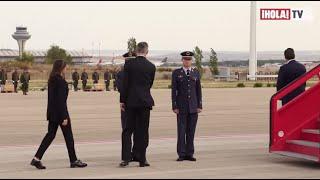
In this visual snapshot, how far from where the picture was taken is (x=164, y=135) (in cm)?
1434

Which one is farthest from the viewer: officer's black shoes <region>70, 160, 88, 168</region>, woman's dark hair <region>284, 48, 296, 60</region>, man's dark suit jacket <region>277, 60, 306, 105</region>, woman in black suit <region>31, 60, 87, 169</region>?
woman's dark hair <region>284, 48, 296, 60</region>

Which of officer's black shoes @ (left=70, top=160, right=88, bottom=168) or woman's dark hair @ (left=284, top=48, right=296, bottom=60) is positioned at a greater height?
woman's dark hair @ (left=284, top=48, right=296, bottom=60)

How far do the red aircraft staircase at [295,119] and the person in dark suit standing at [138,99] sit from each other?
204 cm

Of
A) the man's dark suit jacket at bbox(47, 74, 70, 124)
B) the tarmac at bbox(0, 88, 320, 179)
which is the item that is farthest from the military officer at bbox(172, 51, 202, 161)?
the man's dark suit jacket at bbox(47, 74, 70, 124)

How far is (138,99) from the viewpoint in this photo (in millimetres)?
9617

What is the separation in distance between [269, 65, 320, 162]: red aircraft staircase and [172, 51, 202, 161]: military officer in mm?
1265

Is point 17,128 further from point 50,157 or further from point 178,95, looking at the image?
point 178,95

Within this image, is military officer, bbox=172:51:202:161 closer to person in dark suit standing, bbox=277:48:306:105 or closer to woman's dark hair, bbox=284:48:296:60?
person in dark suit standing, bbox=277:48:306:105

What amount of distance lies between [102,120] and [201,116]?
3260 mm

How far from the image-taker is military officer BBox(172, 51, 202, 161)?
1039 centimetres

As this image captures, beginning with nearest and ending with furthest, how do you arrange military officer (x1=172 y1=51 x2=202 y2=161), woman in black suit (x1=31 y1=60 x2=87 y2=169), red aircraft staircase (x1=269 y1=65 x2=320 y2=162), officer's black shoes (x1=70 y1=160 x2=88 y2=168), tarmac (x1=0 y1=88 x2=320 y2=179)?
1. tarmac (x1=0 y1=88 x2=320 y2=179)
2. woman in black suit (x1=31 y1=60 x2=87 y2=169)
3. officer's black shoes (x1=70 y1=160 x2=88 y2=168)
4. red aircraft staircase (x1=269 y1=65 x2=320 y2=162)
5. military officer (x1=172 y1=51 x2=202 y2=161)

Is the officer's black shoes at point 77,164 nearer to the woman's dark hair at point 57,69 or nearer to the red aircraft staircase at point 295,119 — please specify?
the woman's dark hair at point 57,69

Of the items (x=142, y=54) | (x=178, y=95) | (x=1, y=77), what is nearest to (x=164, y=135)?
(x=178, y=95)

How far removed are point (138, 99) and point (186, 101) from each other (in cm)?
109
